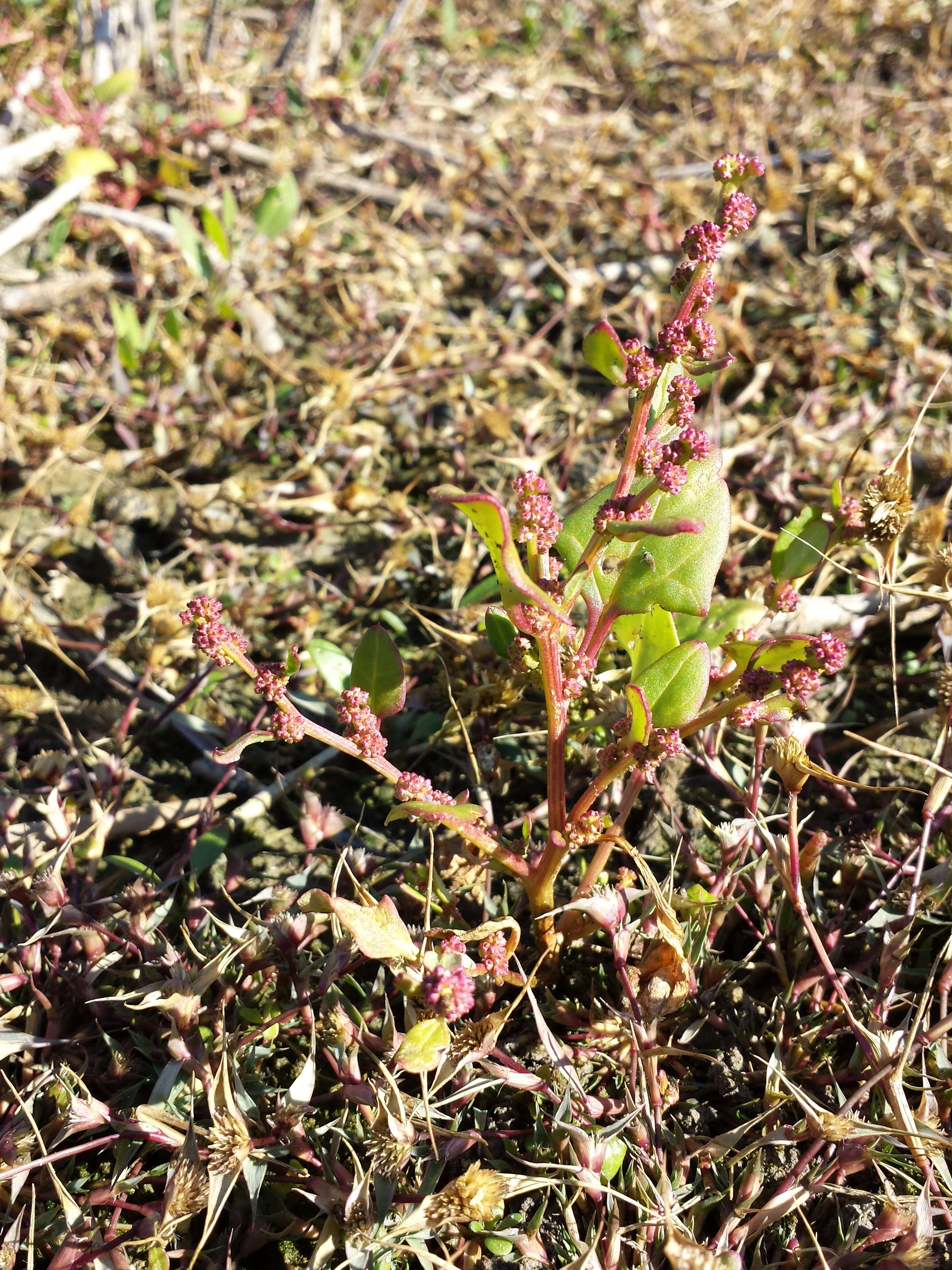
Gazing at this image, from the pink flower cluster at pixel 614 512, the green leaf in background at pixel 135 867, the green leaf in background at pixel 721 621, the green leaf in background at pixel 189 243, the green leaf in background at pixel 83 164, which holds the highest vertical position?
the green leaf in background at pixel 83 164

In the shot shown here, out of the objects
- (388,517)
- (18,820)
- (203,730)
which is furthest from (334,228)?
(18,820)

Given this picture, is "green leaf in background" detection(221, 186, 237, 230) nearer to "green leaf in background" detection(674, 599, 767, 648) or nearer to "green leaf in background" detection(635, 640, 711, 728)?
"green leaf in background" detection(674, 599, 767, 648)

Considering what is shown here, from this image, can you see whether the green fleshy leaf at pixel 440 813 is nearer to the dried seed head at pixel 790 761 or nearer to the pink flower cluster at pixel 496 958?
the pink flower cluster at pixel 496 958

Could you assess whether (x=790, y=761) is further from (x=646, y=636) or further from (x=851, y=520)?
(x=851, y=520)

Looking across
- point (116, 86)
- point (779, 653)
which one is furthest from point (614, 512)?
point (116, 86)

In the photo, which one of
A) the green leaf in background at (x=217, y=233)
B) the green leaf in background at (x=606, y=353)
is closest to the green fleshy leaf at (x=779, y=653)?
the green leaf in background at (x=606, y=353)

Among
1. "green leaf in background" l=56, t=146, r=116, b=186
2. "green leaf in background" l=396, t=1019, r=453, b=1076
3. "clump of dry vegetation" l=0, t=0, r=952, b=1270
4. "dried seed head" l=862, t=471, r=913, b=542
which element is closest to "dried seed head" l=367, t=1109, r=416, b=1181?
"clump of dry vegetation" l=0, t=0, r=952, b=1270
